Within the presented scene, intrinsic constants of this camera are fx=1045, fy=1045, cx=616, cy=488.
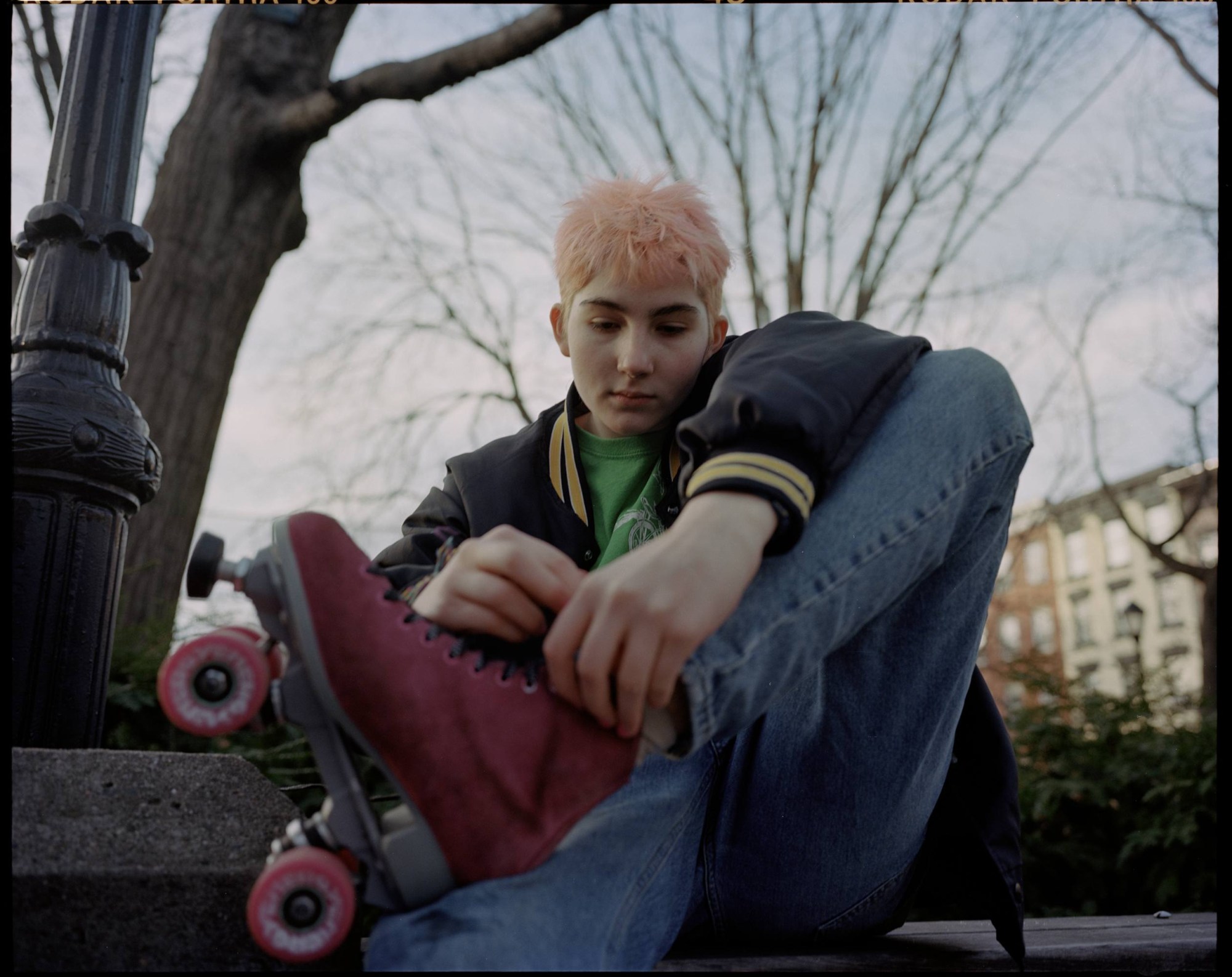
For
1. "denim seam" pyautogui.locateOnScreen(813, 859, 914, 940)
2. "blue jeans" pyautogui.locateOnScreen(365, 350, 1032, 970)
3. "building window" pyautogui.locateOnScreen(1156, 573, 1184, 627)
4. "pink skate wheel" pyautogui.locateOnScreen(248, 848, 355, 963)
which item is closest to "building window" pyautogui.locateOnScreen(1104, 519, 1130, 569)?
"building window" pyautogui.locateOnScreen(1156, 573, 1184, 627)

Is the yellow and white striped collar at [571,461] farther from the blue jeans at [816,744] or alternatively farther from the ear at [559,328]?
the blue jeans at [816,744]

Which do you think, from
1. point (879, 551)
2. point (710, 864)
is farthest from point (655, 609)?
point (710, 864)

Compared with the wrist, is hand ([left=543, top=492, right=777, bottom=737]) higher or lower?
lower

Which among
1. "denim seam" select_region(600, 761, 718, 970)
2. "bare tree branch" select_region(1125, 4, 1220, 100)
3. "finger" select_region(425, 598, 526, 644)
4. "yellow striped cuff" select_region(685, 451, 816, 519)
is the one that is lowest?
"denim seam" select_region(600, 761, 718, 970)

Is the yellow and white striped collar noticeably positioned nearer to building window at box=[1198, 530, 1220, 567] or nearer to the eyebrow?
the eyebrow

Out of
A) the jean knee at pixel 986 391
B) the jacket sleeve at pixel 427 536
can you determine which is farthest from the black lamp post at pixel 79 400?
the jean knee at pixel 986 391

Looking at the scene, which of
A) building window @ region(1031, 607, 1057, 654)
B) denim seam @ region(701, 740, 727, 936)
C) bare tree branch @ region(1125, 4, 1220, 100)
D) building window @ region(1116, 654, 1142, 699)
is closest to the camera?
denim seam @ region(701, 740, 727, 936)

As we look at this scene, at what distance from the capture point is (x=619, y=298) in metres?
1.86

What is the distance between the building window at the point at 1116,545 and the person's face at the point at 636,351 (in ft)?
147

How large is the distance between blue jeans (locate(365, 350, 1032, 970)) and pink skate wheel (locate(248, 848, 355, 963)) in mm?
53

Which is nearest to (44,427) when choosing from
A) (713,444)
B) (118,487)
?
(118,487)

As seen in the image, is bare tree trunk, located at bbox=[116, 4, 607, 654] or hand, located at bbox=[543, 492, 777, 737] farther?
bare tree trunk, located at bbox=[116, 4, 607, 654]

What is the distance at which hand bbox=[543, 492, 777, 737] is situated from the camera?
1.04 meters

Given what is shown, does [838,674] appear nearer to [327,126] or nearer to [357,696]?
[357,696]
